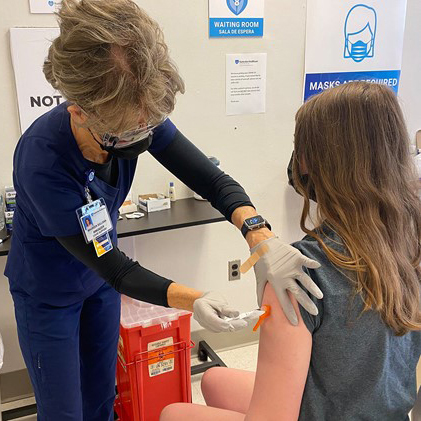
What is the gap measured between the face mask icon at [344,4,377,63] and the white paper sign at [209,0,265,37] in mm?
498

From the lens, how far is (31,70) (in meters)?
1.94

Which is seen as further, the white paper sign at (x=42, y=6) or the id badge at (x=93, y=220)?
the white paper sign at (x=42, y=6)

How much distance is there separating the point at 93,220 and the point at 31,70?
3.28 ft

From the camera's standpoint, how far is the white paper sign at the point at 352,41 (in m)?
2.41

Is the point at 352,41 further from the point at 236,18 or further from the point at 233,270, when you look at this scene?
the point at 233,270

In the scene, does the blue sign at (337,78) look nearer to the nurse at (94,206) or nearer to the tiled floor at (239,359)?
the nurse at (94,206)

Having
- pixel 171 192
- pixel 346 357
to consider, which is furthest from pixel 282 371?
pixel 171 192

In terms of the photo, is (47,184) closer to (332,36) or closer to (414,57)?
(332,36)

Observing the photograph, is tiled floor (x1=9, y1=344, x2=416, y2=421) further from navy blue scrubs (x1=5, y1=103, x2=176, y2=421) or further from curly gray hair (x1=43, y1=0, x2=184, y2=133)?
curly gray hair (x1=43, y1=0, x2=184, y2=133)

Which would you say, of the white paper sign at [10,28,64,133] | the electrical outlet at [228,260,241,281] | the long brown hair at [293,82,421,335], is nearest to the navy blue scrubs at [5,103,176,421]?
the long brown hair at [293,82,421,335]

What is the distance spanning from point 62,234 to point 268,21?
1.58 metres

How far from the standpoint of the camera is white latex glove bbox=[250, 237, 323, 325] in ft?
3.16

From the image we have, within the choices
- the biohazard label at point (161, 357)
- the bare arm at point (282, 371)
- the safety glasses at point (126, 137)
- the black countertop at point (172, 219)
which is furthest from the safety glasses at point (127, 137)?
the biohazard label at point (161, 357)

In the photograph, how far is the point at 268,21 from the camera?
7.55 feet
